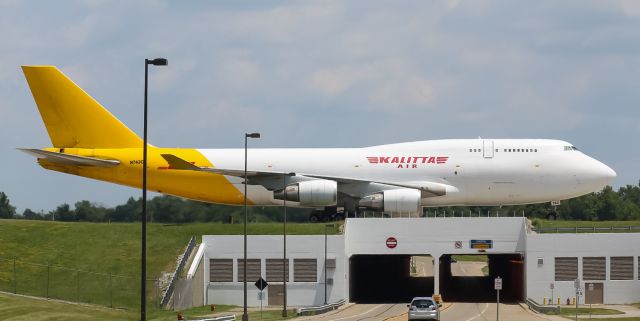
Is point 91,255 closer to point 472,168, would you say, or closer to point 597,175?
point 472,168

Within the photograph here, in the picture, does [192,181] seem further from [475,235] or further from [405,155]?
[475,235]

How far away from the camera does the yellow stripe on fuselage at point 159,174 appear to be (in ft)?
274

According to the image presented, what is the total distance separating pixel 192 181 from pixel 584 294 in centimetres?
2955

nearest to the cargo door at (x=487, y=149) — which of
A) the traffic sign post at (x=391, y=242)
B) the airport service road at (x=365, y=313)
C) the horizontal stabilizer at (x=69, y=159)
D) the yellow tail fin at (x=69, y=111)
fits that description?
the traffic sign post at (x=391, y=242)

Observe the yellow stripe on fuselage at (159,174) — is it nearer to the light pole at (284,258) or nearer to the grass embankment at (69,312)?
the light pole at (284,258)

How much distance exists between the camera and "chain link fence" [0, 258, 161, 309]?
242ft

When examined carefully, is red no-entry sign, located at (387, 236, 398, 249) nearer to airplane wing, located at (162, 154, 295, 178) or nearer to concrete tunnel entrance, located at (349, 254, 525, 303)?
concrete tunnel entrance, located at (349, 254, 525, 303)

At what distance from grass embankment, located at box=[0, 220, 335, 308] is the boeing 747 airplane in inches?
123

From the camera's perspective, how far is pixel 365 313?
68.4 m

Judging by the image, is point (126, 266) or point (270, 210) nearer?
point (126, 266)

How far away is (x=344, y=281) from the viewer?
77625 millimetres

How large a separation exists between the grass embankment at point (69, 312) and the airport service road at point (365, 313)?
3.03 metres

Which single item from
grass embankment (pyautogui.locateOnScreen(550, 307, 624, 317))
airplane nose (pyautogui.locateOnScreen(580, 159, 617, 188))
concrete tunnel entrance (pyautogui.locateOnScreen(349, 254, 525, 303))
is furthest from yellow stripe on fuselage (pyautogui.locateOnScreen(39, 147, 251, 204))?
grass embankment (pyautogui.locateOnScreen(550, 307, 624, 317))

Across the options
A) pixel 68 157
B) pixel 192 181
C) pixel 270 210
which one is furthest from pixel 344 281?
pixel 270 210
